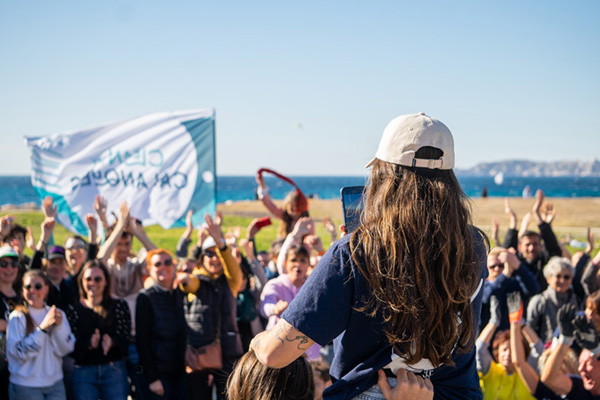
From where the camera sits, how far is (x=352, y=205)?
6.89ft

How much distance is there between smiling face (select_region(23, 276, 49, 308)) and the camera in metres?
4.64

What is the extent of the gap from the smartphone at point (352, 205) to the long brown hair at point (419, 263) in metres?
0.13

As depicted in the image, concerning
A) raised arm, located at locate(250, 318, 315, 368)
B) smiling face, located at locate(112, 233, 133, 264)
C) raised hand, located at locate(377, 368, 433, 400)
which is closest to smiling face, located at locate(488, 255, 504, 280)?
smiling face, located at locate(112, 233, 133, 264)

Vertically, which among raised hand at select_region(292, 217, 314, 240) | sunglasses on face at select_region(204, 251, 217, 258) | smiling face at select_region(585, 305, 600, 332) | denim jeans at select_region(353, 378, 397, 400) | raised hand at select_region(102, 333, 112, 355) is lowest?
raised hand at select_region(102, 333, 112, 355)

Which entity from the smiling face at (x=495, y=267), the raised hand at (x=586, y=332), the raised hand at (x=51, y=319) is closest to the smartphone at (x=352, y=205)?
the raised hand at (x=586, y=332)

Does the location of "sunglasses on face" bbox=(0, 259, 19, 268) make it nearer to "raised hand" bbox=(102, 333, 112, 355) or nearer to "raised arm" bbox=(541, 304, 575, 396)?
"raised hand" bbox=(102, 333, 112, 355)

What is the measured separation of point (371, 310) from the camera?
Answer: 180 centimetres

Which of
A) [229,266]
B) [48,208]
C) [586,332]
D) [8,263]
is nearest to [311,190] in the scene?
[48,208]

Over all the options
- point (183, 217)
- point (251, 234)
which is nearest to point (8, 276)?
point (251, 234)

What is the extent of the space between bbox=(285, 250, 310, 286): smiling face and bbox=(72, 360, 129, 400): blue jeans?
165 cm

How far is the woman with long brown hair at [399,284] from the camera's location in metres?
1.79

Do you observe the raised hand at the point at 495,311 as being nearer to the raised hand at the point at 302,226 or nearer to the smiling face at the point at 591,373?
the smiling face at the point at 591,373

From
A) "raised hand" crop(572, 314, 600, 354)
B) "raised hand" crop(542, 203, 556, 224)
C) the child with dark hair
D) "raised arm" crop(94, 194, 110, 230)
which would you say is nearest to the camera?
the child with dark hair

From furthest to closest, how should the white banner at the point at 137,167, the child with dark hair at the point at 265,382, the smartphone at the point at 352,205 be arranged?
the white banner at the point at 137,167 < the child with dark hair at the point at 265,382 < the smartphone at the point at 352,205
